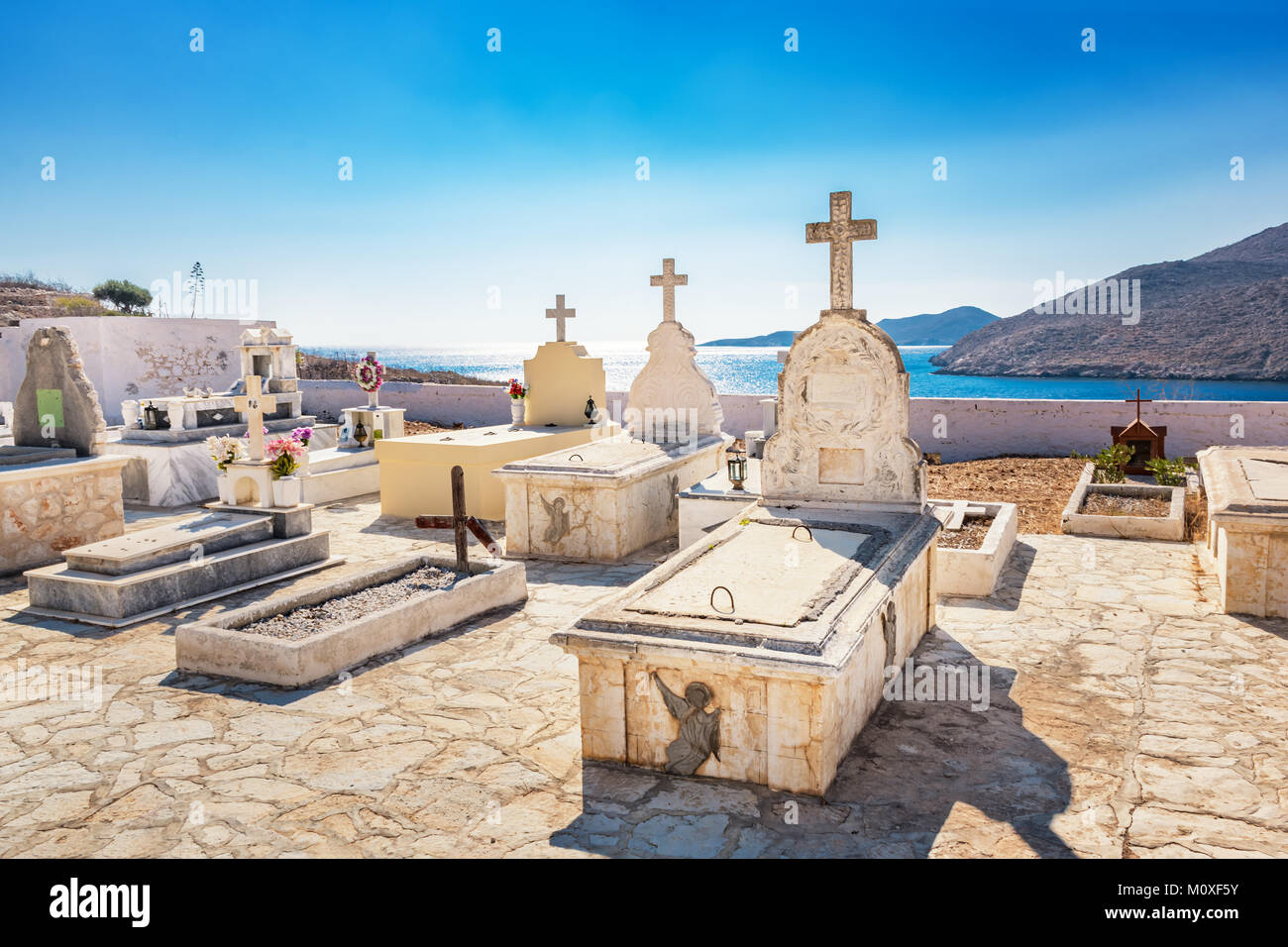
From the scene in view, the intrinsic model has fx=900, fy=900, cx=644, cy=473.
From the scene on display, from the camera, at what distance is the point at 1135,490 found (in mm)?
10797

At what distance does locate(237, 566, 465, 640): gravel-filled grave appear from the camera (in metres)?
6.46

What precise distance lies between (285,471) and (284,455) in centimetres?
19

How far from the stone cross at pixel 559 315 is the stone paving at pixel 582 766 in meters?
6.52

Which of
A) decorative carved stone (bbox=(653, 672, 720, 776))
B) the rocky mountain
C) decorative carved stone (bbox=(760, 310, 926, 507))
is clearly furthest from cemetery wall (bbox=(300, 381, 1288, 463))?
the rocky mountain

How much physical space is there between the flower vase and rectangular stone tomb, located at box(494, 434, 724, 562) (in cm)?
206

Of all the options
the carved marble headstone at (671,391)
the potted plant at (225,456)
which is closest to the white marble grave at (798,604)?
the carved marble headstone at (671,391)

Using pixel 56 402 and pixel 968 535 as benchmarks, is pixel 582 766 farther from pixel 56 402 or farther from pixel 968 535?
pixel 56 402

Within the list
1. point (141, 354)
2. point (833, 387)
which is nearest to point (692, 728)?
point (833, 387)

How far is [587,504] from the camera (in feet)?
30.5

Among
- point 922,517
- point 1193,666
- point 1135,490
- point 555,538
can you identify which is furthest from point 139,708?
point 1135,490

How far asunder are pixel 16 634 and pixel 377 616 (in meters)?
3.05

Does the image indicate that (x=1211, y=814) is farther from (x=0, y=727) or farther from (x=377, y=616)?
(x=0, y=727)

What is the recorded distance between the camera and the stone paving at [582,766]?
3.96m

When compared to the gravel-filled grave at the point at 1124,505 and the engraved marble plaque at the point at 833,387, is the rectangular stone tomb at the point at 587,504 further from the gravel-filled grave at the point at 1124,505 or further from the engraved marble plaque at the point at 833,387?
the gravel-filled grave at the point at 1124,505
